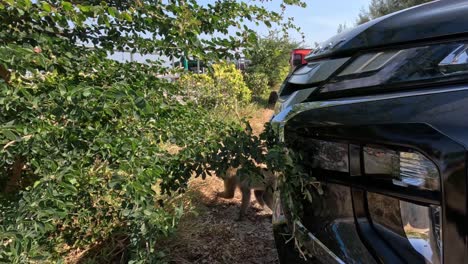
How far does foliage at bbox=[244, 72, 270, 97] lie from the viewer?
515 inches

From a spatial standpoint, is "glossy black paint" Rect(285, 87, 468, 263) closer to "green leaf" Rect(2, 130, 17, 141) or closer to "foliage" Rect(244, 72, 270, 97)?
"green leaf" Rect(2, 130, 17, 141)

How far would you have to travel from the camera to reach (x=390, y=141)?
1.14 meters

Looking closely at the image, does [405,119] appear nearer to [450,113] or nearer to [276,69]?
[450,113]

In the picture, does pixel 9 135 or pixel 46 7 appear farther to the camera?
pixel 46 7

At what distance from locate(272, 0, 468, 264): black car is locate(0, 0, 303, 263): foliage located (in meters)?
0.43

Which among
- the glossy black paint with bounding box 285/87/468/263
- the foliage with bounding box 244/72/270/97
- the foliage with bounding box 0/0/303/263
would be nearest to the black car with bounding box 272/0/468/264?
the glossy black paint with bounding box 285/87/468/263

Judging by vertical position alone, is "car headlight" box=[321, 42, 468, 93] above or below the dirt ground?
above

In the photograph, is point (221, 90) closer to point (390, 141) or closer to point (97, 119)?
point (97, 119)

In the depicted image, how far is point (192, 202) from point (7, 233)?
6.90 feet

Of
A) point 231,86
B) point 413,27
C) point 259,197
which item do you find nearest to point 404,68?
point 413,27

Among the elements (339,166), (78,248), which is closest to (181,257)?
(78,248)

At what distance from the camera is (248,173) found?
174cm

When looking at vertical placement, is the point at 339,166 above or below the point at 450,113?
below

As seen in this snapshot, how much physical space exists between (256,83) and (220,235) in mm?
10233
